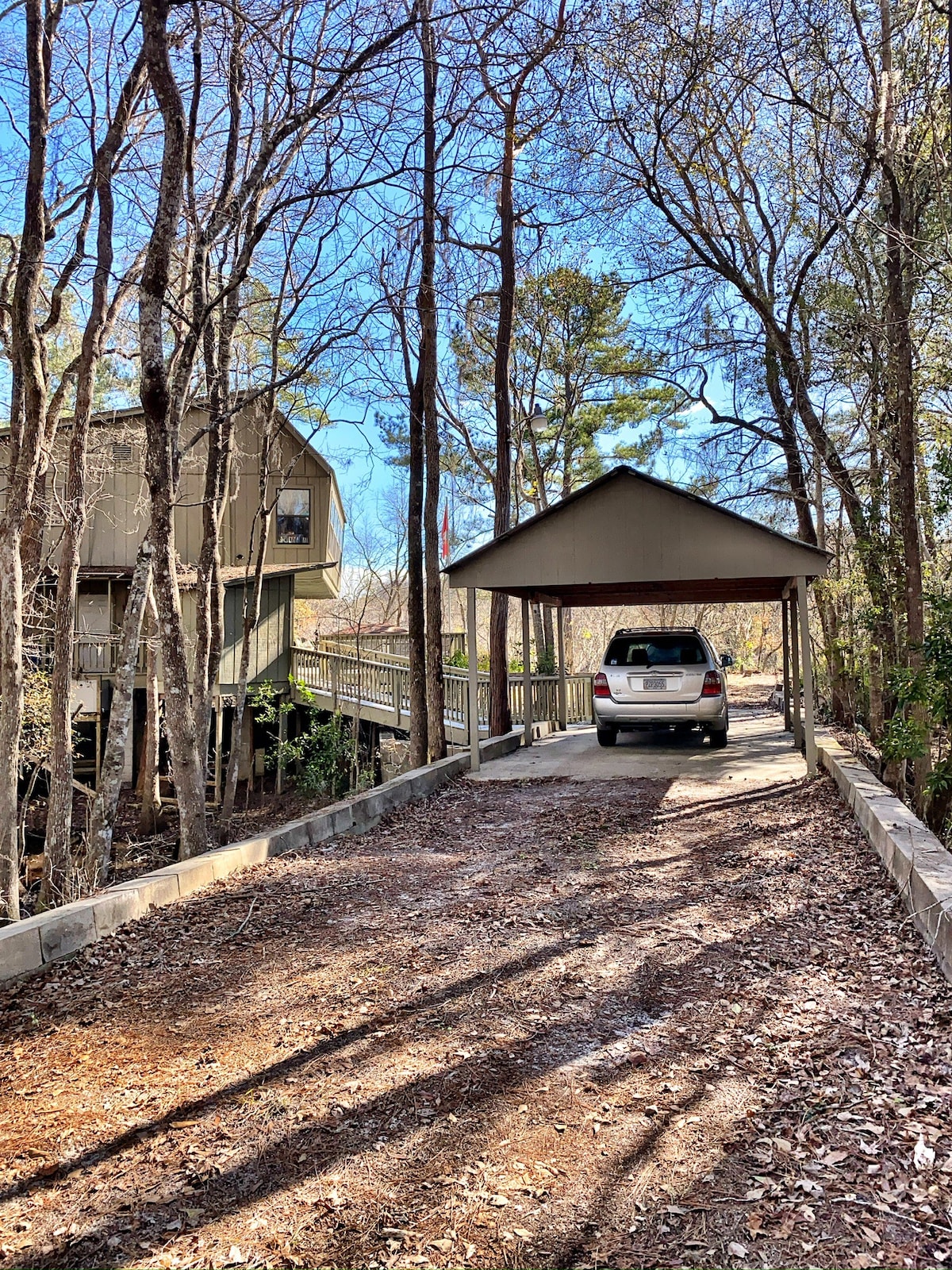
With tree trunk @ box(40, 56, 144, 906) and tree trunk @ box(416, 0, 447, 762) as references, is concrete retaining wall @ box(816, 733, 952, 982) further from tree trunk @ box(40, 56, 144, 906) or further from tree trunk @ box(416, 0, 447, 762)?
tree trunk @ box(40, 56, 144, 906)

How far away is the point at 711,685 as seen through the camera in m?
11.3

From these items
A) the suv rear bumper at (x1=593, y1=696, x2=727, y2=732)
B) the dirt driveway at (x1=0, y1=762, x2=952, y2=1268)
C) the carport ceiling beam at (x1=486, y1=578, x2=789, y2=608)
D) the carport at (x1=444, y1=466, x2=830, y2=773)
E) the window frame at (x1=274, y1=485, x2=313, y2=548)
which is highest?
the window frame at (x1=274, y1=485, x2=313, y2=548)

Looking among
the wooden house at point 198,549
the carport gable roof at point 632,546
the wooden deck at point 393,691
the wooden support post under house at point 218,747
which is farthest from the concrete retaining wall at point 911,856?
the wooden house at point 198,549

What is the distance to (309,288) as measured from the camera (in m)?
9.74

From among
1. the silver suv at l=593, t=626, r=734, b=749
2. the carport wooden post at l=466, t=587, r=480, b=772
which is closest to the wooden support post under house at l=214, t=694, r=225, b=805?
the carport wooden post at l=466, t=587, r=480, b=772

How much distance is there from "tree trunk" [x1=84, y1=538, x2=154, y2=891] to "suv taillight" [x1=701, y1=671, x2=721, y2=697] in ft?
24.5

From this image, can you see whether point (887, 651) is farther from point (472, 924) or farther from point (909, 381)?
point (472, 924)

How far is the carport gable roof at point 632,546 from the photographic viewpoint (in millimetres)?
9367

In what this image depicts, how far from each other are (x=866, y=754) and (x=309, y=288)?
948 cm

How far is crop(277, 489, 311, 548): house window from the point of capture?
2284 centimetres

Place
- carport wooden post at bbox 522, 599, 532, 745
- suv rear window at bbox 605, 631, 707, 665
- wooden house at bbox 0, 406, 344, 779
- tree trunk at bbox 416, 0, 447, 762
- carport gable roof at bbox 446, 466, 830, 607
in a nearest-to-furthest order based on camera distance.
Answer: carport gable roof at bbox 446, 466, 830, 607 → suv rear window at bbox 605, 631, 707, 665 → tree trunk at bbox 416, 0, 447, 762 → carport wooden post at bbox 522, 599, 532, 745 → wooden house at bbox 0, 406, 344, 779

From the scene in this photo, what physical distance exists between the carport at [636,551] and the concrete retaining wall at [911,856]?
79.4 inches

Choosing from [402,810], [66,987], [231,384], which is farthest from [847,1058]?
[231,384]

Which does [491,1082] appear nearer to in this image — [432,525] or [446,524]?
[432,525]
